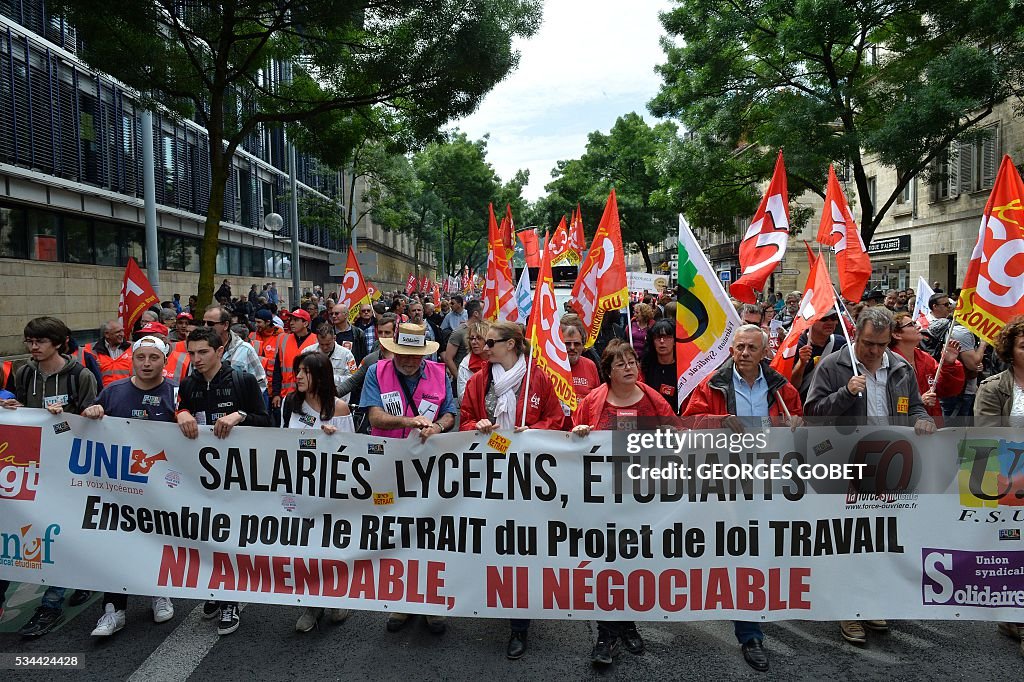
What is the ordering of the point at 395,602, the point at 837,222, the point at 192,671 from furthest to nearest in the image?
the point at 837,222 → the point at 395,602 → the point at 192,671

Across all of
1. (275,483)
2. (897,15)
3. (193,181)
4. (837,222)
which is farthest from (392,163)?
(275,483)

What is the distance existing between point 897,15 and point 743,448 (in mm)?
18797

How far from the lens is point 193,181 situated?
27.5m

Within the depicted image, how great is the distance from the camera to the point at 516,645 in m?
4.38

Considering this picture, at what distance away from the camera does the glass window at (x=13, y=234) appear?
16609 millimetres

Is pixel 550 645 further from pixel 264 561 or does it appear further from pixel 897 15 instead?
pixel 897 15

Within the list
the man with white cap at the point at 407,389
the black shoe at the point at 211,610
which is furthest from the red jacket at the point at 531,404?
the black shoe at the point at 211,610

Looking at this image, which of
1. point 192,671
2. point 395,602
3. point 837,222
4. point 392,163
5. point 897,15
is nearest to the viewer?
point 192,671

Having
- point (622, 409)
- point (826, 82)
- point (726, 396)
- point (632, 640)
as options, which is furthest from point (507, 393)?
point (826, 82)

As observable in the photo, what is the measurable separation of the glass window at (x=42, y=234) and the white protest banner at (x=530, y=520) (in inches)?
603

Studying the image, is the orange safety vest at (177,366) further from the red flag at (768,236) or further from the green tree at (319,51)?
the red flag at (768,236)

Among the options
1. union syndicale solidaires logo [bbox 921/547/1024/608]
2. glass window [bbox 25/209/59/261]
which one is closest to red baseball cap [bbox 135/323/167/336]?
union syndicale solidaires logo [bbox 921/547/1024/608]

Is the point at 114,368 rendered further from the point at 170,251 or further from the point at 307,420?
the point at 170,251

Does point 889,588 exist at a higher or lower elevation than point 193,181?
lower
